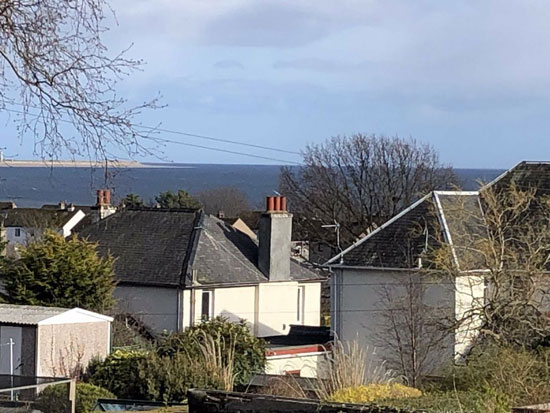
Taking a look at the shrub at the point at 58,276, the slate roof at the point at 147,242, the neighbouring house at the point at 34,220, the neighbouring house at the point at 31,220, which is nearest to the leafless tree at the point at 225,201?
the neighbouring house at the point at 34,220

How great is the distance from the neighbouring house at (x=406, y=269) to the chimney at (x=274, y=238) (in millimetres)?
4083

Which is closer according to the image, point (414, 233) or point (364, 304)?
point (414, 233)

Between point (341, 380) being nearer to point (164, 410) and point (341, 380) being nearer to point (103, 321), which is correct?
point (164, 410)

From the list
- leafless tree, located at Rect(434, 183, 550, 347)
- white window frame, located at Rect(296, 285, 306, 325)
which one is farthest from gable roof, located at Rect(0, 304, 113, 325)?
white window frame, located at Rect(296, 285, 306, 325)

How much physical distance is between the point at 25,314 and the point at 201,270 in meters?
11.4

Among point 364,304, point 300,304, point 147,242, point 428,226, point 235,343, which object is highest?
point 428,226

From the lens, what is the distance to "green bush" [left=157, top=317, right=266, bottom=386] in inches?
991

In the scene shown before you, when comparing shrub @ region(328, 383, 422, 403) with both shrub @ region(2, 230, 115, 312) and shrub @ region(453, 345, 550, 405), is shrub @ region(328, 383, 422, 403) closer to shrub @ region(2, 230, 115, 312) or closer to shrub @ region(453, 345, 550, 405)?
shrub @ region(453, 345, 550, 405)

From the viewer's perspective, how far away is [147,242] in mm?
38156

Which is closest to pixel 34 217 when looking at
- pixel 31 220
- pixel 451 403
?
pixel 31 220

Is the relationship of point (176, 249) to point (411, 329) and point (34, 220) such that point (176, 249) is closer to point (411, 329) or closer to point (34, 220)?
point (411, 329)

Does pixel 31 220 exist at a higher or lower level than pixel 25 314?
higher

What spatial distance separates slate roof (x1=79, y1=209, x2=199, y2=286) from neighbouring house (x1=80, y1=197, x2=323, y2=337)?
0.11 ft

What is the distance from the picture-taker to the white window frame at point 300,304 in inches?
1603
